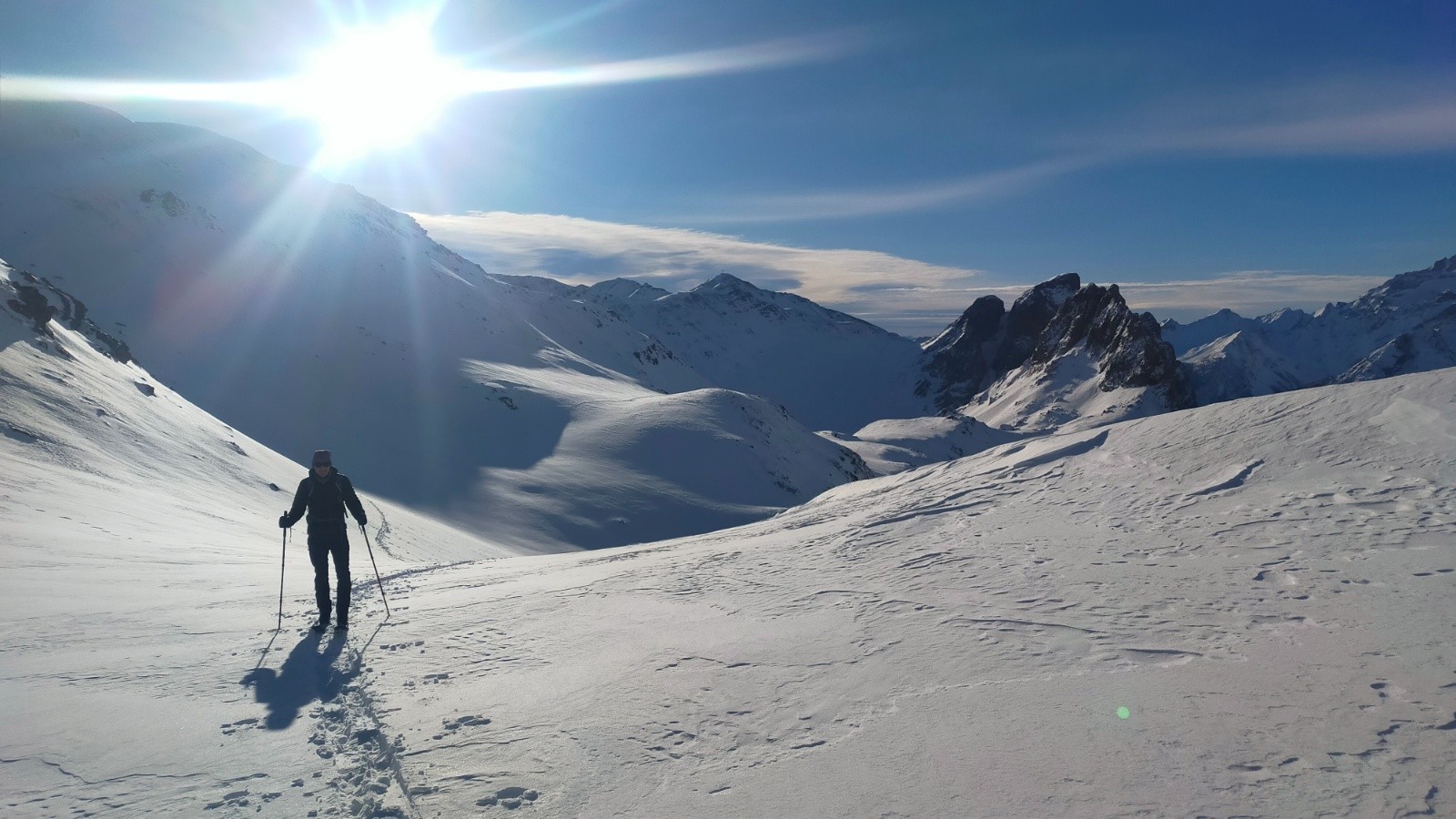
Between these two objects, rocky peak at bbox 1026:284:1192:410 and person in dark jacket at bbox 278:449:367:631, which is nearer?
person in dark jacket at bbox 278:449:367:631

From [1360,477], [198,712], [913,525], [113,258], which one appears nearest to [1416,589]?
[1360,477]

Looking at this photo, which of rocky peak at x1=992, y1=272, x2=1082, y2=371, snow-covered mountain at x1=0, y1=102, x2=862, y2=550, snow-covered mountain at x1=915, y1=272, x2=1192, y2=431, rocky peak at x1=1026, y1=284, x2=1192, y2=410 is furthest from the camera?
rocky peak at x1=992, y1=272, x2=1082, y2=371

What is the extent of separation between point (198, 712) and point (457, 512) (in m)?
29.0

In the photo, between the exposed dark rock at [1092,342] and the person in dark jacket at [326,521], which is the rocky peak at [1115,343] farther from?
the person in dark jacket at [326,521]

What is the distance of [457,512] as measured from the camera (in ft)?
109

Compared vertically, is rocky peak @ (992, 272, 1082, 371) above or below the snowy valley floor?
above

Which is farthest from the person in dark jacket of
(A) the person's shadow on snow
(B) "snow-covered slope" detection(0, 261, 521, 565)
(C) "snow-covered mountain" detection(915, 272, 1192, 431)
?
(C) "snow-covered mountain" detection(915, 272, 1192, 431)

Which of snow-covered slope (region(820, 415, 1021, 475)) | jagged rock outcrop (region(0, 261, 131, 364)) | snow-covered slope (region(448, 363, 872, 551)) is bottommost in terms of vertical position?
snow-covered slope (region(820, 415, 1021, 475))

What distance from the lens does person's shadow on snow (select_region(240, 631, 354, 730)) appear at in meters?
5.55

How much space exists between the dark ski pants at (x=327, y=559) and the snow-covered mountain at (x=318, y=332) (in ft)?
75.5

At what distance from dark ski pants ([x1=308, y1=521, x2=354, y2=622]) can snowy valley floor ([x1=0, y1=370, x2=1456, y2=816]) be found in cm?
39

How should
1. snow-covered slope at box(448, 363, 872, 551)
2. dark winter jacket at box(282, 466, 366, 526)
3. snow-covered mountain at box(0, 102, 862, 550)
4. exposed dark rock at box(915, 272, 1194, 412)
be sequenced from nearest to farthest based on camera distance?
dark winter jacket at box(282, 466, 366, 526), snow-covered slope at box(448, 363, 872, 551), snow-covered mountain at box(0, 102, 862, 550), exposed dark rock at box(915, 272, 1194, 412)

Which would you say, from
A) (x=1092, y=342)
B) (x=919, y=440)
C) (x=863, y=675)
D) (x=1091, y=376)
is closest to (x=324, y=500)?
(x=863, y=675)

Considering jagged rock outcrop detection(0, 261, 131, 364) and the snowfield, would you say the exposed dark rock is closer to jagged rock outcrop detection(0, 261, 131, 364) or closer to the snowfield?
the snowfield
